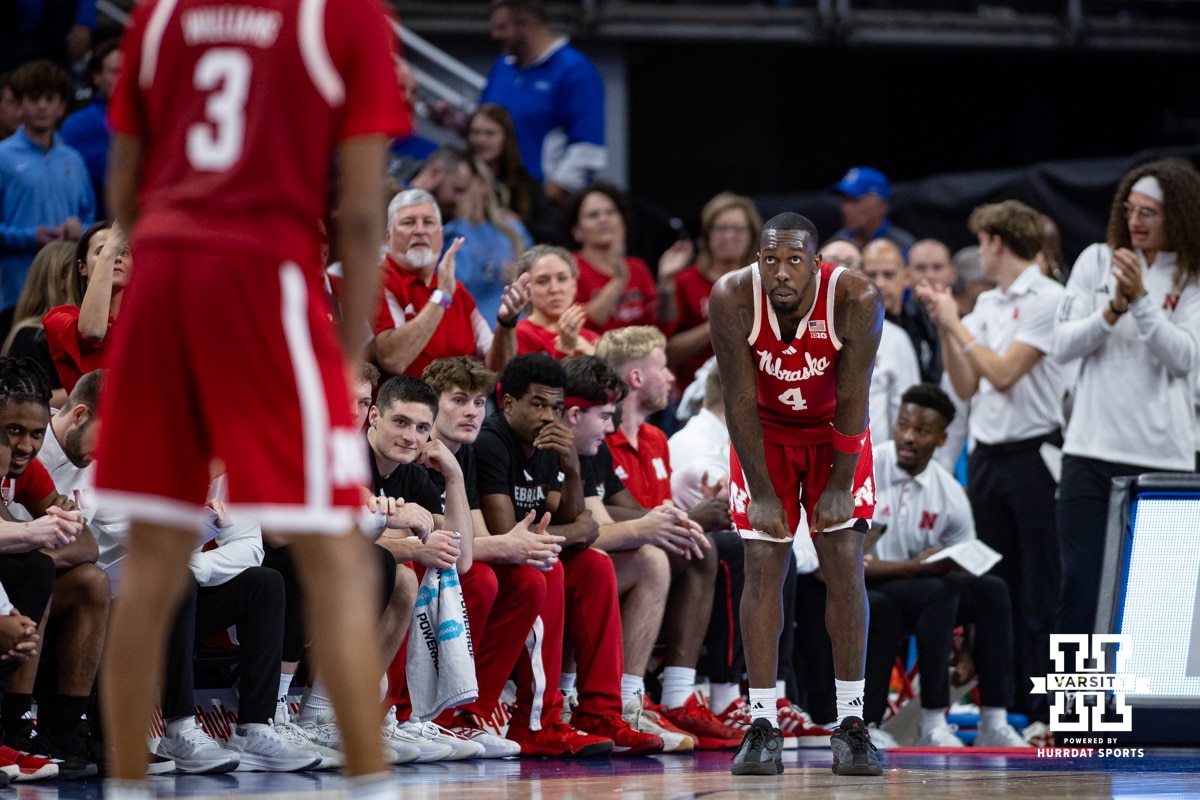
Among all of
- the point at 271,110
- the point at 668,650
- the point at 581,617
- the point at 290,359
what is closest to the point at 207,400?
the point at 290,359

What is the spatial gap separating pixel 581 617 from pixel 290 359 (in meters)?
3.68

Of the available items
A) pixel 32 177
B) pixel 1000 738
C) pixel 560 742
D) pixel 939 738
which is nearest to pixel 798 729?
pixel 939 738

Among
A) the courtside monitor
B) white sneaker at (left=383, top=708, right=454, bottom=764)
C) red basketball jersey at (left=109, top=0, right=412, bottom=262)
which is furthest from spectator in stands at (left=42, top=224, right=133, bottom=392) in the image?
the courtside monitor

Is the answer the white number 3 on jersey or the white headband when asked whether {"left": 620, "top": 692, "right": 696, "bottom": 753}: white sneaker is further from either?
the white number 3 on jersey

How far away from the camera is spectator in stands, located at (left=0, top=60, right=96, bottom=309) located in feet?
24.6

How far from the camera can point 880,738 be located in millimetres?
7047

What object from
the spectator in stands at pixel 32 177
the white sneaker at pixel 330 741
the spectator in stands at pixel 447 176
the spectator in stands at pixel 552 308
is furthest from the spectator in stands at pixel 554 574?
the spectator in stands at pixel 32 177

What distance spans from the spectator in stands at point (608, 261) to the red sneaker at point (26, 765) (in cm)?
410

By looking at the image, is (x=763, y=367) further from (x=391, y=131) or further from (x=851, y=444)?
(x=391, y=131)

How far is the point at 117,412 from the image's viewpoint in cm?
294

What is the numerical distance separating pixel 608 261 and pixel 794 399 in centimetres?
321

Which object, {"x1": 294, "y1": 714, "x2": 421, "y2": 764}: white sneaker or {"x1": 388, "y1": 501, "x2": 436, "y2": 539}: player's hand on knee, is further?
{"x1": 388, "y1": 501, "x2": 436, "y2": 539}: player's hand on knee

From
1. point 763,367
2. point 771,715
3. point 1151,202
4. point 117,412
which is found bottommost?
point 771,715

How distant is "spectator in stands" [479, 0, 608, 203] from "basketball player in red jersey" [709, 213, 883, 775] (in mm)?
4303
